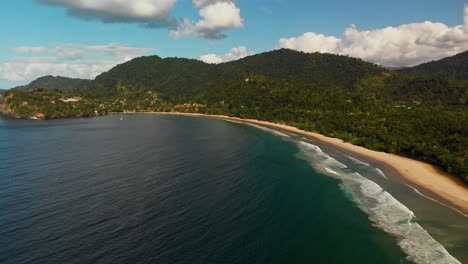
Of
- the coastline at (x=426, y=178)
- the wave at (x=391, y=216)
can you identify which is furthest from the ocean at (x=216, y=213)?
the coastline at (x=426, y=178)

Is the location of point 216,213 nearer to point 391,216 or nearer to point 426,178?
point 391,216

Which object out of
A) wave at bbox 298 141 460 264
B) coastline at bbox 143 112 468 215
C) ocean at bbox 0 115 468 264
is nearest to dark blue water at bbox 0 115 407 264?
ocean at bbox 0 115 468 264

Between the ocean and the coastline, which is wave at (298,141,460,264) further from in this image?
the coastline

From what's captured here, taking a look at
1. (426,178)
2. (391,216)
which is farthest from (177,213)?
(426,178)

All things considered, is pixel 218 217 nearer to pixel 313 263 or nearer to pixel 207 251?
pixel 207 251

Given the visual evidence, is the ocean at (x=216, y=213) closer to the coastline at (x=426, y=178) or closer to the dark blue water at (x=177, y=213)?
the dark blue water at (x=177, y=213)

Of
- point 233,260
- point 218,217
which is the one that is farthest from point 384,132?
point 233,260
